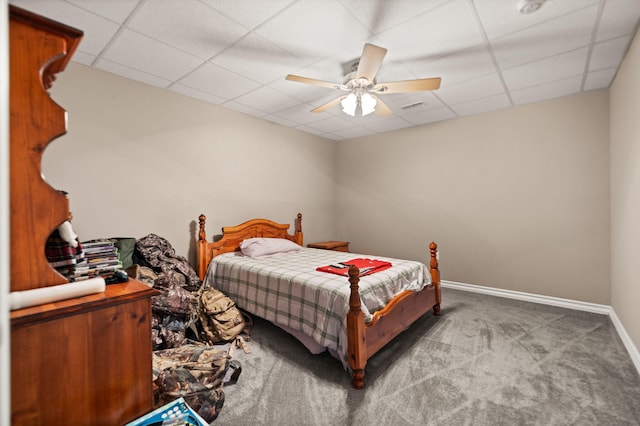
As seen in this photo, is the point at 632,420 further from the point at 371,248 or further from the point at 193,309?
the point at 371,248

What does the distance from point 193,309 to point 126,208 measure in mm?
1293

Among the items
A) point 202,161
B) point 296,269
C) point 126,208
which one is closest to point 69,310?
point 296,269

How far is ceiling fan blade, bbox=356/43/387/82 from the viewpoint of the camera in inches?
74.7

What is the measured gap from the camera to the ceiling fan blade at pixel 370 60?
1.90m

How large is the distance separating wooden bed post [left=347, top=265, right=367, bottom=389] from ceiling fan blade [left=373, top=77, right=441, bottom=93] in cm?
149

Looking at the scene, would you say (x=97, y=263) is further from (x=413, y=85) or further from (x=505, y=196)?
(x=505, y=196)

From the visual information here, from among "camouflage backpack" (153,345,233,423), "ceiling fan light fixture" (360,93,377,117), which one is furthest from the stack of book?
"ceiling fan light fixture" (360,93,377,117)

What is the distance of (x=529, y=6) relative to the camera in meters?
1.83

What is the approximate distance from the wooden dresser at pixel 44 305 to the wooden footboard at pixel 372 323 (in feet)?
4.36

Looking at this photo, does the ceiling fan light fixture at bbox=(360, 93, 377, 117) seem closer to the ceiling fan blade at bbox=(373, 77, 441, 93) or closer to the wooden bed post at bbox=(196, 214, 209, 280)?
the ceiling fan blade at bbox=(373, 77, 441, 93)

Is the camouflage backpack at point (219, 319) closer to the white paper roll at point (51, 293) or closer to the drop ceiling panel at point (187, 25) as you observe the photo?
the white paper roll at point (51, 293)

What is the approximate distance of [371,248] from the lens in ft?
16.7

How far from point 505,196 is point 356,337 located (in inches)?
120

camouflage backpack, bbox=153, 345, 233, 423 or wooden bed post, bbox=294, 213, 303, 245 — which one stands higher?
wooden bed post, bbox=294, 213, 303, 245
